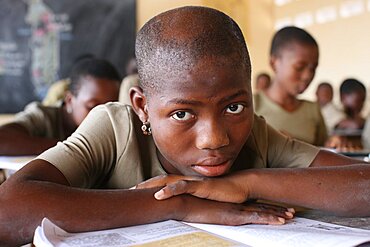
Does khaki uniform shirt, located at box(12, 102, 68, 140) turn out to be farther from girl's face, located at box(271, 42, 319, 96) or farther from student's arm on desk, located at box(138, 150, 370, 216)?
student's arm on desk, located at box(138, 150, 370, 216)

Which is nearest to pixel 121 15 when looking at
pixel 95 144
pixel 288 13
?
pixel 288 13

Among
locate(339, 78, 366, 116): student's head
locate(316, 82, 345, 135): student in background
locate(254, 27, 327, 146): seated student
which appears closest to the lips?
locate(254, 27, 327, 146): seated student

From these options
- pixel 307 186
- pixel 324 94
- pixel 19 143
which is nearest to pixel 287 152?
pixel 307 186

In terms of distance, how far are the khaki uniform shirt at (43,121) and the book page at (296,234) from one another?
1.32 metres

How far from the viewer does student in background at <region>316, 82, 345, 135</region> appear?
414 cm

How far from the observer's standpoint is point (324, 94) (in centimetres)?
477

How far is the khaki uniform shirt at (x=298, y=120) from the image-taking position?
2105mm

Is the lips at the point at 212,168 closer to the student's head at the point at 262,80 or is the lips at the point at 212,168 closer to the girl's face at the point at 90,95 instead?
the girl's face at the point at 90,95

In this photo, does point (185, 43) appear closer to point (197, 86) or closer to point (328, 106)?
point (197, 86)

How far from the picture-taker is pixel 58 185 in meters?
0.73

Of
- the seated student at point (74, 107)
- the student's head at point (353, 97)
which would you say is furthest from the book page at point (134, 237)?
the student's head at point (353, 97)

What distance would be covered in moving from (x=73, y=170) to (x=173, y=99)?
0.21 m

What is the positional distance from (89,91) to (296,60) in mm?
851

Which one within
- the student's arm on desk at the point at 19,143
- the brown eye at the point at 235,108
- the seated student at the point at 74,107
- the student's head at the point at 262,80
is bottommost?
the student's head at the point at 262,80
